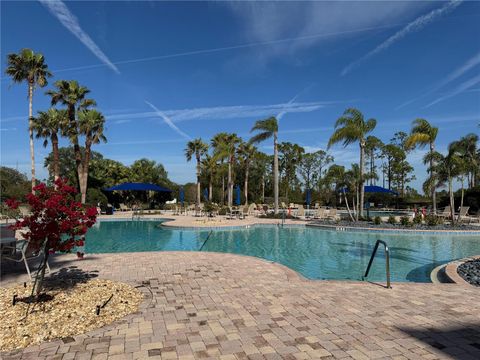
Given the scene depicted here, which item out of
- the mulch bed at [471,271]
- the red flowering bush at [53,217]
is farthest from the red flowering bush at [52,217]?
the mulch bed at [471,271]

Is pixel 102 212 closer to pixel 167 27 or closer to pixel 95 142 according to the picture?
pixel 95 142

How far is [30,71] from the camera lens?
2308 centimetres

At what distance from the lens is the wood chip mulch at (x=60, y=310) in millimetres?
3617

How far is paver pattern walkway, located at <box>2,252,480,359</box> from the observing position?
3.26 m

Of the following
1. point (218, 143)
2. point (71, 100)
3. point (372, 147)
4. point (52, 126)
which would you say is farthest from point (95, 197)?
point (372, 147)

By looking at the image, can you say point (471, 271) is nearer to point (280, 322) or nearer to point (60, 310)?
point (280, 322)

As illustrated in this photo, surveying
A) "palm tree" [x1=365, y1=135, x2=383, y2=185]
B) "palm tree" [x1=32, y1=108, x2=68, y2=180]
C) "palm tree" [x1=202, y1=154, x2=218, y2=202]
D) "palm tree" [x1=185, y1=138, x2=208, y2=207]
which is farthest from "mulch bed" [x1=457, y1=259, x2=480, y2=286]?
"palm tree" [x1=365, y1=135, x2=383, y2=185]

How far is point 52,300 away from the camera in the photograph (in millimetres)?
4629

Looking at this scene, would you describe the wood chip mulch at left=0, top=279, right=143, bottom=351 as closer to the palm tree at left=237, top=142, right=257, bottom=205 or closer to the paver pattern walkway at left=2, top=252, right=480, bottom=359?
the paver pattern walkway at left=2, top=252, right=480, bottom=359

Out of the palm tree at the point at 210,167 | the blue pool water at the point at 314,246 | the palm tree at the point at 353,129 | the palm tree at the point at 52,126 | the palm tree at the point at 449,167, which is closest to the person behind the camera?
the blue pool water at the point at 314,246

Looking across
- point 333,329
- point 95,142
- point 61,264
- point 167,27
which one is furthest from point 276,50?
point 95,142

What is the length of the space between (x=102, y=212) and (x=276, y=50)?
18.9m

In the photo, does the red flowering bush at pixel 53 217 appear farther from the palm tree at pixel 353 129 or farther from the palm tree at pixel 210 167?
the palm tree at pixel 210 167

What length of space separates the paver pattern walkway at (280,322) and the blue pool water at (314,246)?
91.2 inches
